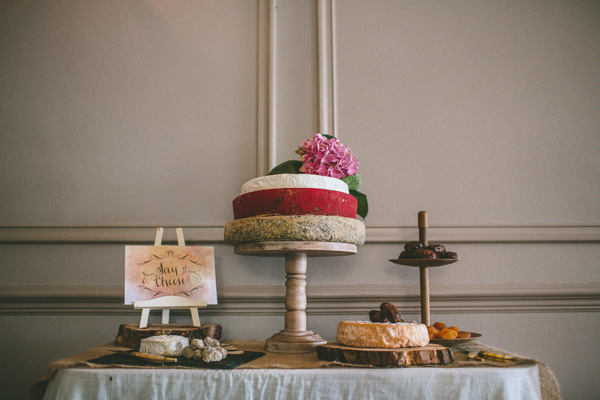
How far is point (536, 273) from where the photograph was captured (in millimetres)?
1438

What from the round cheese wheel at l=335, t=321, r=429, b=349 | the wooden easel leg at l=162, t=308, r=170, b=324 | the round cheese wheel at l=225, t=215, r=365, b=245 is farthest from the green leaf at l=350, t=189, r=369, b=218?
the wooden easel leg at l=162, t=308, r=170, b=324

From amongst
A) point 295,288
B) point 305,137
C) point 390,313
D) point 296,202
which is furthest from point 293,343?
point 305,137

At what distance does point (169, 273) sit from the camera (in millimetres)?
1260

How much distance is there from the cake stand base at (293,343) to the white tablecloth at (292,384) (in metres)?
0.20

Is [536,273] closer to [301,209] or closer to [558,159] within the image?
[558,159]

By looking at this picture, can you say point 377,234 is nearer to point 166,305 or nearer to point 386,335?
point 386,335

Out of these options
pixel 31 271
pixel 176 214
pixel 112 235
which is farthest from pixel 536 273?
pixel 31 271

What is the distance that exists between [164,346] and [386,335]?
1.65ft

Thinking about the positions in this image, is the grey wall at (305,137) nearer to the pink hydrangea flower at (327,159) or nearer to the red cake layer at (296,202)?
the pink hydrangea flower at (327,159)

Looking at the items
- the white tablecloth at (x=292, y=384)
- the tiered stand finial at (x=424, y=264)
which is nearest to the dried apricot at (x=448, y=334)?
the tiered stand finial at (x=424, y=264)

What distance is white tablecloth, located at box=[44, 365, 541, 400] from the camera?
819mm

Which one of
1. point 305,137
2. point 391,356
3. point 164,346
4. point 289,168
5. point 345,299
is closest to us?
point 391,356

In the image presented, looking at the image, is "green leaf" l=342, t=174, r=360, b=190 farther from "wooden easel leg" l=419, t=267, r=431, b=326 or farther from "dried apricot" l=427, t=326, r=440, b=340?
"dried apricot" l=427, t=326, r=440, b=340

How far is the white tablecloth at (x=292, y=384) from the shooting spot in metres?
0.82
